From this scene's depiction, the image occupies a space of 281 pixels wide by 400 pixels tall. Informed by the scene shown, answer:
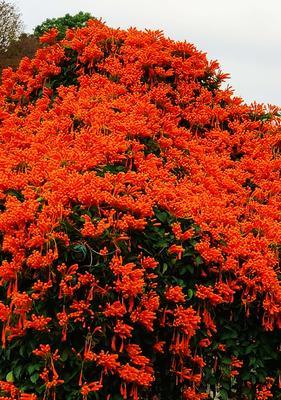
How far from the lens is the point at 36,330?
157 inches

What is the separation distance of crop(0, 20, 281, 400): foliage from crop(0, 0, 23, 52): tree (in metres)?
20.8

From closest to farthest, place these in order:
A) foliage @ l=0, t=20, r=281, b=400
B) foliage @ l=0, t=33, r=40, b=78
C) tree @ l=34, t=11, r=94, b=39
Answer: foliage @ l=0, t=20, r=281, b=400 → foliage @ l=0, t=33, r=40, b=78 → tree @ l=34, t=11, r=94, b=39

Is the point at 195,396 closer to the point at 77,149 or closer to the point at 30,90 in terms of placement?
the point at 77,149

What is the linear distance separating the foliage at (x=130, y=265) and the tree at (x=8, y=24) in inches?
819

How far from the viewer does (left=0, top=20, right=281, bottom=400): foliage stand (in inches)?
157

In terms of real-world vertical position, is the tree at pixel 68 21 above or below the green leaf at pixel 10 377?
above

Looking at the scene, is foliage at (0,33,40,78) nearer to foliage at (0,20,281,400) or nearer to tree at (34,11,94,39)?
tree at (34,11,94,39)

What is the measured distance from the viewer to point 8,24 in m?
26.6

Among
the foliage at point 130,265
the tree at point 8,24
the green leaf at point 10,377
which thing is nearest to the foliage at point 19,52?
the tree at point 8,24

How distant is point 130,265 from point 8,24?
24.5 m

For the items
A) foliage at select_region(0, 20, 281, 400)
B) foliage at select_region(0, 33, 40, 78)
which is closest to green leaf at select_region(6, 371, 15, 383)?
foliage at select_region(0, 20, 281, 400)

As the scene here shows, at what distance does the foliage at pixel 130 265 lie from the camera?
399 cm

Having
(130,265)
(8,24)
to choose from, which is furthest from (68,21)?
(130,265)

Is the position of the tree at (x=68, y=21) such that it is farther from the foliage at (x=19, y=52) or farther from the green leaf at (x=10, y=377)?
the green leaf at (x=10, y=377)
